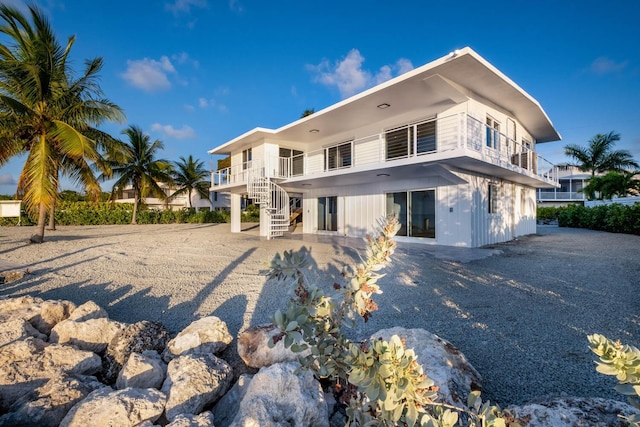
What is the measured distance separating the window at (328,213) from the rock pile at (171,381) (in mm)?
12888

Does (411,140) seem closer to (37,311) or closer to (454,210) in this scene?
(454,210)

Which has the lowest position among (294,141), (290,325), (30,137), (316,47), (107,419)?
(107,419)

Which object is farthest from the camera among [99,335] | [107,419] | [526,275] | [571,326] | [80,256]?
A: [80,256]

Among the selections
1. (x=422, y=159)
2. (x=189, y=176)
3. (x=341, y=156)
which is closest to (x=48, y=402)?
(x=422, y=159)

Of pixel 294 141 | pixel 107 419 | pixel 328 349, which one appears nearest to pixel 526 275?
pixel 328 349

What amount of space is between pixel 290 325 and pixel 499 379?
2.40m

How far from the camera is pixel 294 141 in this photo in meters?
16.7

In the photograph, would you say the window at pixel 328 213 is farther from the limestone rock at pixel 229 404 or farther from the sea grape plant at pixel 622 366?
the sea grape plant at pixel 622 366

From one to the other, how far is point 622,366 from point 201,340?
120 inches

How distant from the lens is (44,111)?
9969mm

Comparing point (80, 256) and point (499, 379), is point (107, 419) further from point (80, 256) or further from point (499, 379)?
point (80, 256)

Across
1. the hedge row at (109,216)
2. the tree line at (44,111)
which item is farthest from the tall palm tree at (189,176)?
the tree line at (44,111)

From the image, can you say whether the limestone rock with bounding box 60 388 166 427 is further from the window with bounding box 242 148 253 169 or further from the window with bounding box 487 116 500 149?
the window with bounding box 242 148 253 169

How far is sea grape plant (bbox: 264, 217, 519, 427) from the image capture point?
1017 mm
